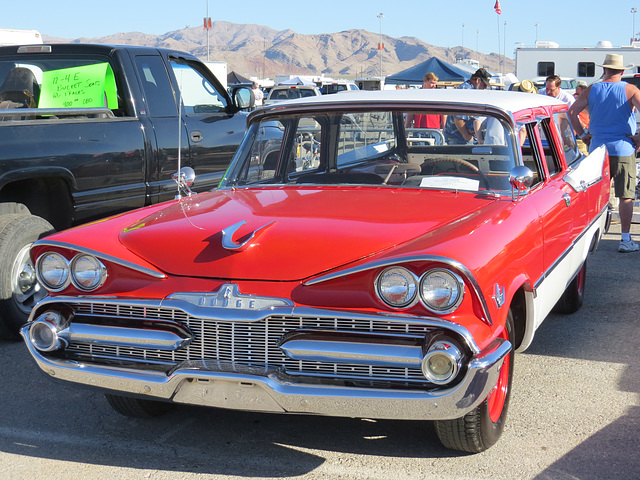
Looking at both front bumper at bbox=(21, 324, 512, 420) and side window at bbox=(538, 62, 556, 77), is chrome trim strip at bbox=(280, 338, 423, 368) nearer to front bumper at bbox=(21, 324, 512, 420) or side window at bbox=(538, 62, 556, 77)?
front bumper at bbox=(21, 324, 512, 420)

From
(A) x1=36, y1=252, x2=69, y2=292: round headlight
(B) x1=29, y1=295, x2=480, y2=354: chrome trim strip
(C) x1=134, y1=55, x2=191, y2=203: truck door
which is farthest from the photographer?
(C) x1=134, y1=55, x2=191, y2=203: truck door

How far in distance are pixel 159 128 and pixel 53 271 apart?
9.40 feet

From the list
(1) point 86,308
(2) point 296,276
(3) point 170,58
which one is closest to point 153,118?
(3) point 170,58

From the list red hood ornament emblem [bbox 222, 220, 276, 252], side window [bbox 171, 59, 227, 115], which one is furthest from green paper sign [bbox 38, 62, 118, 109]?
red hood ornament emblem [bbox 222, 220, 276, 252]

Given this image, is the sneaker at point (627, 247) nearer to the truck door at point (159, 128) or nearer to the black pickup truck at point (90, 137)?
the black pickup truck at point (90, 137)

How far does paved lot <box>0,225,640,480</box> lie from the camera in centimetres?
336

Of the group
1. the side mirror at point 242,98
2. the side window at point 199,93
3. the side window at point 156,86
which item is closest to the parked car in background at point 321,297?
the side window at point 156,86

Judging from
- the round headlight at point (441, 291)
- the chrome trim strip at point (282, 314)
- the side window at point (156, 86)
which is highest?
the side window at point (156, 86)

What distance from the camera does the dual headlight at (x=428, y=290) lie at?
9.75ft

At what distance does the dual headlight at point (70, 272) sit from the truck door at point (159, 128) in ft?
8.53

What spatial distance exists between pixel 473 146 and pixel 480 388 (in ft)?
5.67

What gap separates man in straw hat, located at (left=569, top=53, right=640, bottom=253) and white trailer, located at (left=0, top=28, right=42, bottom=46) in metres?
9.49

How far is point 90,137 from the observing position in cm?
554

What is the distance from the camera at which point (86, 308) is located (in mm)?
3383
